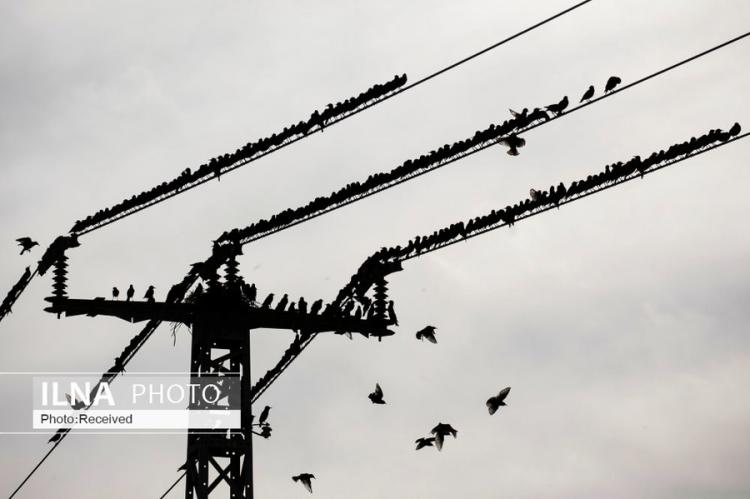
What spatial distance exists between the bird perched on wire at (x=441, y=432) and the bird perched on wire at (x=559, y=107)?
27.2 ft

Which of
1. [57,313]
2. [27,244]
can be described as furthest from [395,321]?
[27,244]

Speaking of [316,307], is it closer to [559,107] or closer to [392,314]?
[392,314]

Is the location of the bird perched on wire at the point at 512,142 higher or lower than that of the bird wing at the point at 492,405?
higher

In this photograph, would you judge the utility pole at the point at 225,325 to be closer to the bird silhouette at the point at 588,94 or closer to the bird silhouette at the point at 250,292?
A: the bird silhouette at the point at 250,292

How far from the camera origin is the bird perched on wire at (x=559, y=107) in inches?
1030

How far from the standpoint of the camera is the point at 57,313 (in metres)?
30.9

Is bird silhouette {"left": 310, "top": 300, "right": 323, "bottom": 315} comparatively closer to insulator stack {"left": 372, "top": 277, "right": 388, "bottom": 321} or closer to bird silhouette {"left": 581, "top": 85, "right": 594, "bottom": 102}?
insulator stack {"left": 372, "top": 277, "right": 388, "bottom": 321}

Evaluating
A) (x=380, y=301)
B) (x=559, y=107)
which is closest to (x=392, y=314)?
(x=380, y=301)

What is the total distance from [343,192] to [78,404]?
32.9ft

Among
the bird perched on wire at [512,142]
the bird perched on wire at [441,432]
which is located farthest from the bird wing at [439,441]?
the bird perched on wire at [512,142]

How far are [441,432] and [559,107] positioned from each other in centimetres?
870

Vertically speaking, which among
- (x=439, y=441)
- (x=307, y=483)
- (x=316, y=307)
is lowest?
(x=307, y=483)

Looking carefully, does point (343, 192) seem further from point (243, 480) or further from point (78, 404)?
point (78, 404)

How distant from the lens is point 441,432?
31625 mm
